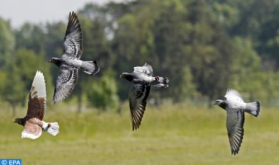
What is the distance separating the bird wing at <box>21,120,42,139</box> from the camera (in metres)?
12.6

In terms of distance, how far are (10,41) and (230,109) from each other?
118357 mm

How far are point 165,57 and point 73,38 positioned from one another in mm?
67222

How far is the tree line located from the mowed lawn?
19123 mm

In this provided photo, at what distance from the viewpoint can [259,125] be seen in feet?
142

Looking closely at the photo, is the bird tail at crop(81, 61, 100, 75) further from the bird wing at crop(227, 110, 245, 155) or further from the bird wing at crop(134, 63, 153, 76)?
the bird wing at crop(227, 110, 245, 155)

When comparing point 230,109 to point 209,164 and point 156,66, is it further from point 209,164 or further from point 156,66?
point 156,66

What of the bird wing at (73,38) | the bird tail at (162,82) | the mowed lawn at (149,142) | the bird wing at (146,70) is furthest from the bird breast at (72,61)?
the mowed lawn at (149,142)

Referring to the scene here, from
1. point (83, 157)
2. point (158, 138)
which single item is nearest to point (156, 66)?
point (158, 138)

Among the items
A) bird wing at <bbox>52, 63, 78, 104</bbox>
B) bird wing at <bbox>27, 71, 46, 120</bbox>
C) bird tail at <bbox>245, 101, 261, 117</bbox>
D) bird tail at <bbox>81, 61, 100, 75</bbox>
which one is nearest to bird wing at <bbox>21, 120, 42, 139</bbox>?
bird wing at <bbox>27, 71, 46, 120</bbox>

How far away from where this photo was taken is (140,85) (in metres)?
14.7

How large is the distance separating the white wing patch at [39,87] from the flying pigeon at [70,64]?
0.19m

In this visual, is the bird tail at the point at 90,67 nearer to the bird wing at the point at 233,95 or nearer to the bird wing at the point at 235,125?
the bird wing at the point at 235,125

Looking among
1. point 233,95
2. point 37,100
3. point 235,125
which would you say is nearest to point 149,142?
point 233,95

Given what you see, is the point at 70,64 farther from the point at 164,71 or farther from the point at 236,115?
the point at 164,71
